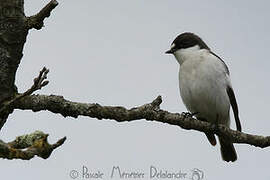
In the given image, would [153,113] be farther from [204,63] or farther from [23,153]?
[204,63]

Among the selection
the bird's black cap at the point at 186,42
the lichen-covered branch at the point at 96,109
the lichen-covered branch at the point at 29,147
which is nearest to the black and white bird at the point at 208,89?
the bird's black cap at the point at 186,42

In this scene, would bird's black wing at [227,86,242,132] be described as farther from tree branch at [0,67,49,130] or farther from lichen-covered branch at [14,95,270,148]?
tree branch at [0,67,49,130]

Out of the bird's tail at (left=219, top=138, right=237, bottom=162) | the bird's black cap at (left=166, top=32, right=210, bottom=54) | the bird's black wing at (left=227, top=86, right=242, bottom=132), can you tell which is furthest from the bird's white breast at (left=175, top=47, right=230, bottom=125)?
the bird's black cap at (left=166, top=32, right=210, bottom=54)

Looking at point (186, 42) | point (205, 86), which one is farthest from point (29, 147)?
point (186, 42)

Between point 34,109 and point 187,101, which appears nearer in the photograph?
point 34,109

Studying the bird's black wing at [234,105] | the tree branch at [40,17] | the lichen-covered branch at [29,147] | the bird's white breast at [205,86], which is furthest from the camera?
the bird's black wing at [234,105]

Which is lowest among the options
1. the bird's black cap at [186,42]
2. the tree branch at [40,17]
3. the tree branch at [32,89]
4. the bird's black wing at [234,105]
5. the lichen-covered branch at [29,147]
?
the lichen-covered branch at [29,147]

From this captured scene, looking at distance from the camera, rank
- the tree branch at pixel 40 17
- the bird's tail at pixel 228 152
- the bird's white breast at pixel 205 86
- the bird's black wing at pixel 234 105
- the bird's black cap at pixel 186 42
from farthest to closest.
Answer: the bird's black cap at pixel 186 42 → the bird's tail at pixel 228 152 → the bird's black wing at pixel 234 105 → the bird's white breast at pixel 205 86 → the tree branch at pixel 40 17

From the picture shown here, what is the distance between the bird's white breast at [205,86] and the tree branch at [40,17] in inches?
164

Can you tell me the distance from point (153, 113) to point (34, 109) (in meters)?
1.03

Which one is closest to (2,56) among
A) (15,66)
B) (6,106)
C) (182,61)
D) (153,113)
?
(15,66)

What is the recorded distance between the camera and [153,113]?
14.0 ft

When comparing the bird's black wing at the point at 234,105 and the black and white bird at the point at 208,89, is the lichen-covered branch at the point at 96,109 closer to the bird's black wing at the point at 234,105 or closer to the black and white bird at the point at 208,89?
the black and white bird at the point at 208,89

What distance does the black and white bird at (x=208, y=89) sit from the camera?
24.8 ft
